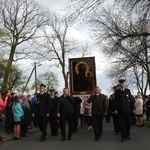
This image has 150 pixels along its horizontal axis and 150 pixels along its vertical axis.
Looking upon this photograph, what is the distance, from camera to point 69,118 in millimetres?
12594

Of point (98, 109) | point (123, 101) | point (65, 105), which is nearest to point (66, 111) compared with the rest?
point (65, 105)

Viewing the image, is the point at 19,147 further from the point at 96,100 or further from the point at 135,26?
the point at 135,26

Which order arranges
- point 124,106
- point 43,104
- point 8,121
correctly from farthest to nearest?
point 8,121 < point 43,104 < point 124,106

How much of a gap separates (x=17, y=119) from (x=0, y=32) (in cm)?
2241

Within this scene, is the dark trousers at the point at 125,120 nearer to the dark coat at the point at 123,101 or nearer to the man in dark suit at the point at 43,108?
the dark coat at the point at 123,101

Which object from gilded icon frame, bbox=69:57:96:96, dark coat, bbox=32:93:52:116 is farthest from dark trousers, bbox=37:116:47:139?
gilded icon frame, bbox=69:57:96:96

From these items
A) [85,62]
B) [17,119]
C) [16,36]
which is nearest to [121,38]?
[85,62]

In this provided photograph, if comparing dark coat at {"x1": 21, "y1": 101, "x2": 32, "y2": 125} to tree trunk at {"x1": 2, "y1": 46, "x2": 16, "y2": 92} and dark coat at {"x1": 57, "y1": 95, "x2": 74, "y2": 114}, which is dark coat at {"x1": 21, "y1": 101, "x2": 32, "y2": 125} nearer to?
dark coat at {"x1": 57, "y1": 95, "x2": 74, "y2": 114}

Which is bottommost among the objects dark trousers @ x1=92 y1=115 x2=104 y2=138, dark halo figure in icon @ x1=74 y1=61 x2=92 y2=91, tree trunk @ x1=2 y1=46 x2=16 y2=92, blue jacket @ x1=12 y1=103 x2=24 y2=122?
dark trousers @ x1=92 y1=115 x2=104 y2=138

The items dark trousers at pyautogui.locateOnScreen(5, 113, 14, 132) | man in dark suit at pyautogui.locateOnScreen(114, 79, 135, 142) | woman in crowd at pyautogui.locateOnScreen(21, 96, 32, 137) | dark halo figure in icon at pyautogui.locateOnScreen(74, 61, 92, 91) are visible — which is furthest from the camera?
dark halo figure in icon at pyautogui.locateOnScreen(74, 61, 92, 91)

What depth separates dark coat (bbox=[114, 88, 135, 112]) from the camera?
1183 cm

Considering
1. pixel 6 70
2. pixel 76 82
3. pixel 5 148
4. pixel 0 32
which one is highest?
pixel 0 32

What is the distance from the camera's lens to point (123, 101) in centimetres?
1186

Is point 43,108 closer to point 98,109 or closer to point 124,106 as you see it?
point 98,109
